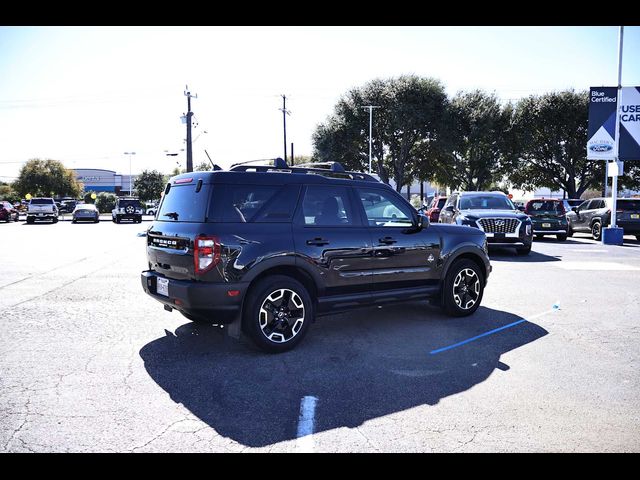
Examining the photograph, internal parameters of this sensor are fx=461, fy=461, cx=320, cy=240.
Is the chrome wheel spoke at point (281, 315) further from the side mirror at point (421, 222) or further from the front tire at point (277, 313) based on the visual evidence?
the side mirror at point (421, 222)

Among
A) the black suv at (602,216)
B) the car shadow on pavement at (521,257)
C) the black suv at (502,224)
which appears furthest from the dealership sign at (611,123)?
the black suv at (502,224)

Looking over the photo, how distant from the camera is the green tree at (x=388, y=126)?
37375 mm

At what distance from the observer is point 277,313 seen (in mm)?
4742

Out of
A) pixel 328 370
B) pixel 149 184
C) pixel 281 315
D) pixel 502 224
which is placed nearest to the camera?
pixel 328 370

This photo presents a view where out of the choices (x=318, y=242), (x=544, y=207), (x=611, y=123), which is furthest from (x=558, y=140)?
(x=318, y=242)

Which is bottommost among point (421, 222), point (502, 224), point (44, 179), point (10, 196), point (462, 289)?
point (462, 289)

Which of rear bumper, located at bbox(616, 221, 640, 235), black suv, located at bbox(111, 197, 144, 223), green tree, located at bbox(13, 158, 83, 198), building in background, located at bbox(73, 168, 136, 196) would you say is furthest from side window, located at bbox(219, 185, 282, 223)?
building in background, located at bbox(73, 168, 136, 196)

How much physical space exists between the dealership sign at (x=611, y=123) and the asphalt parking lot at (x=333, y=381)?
13106 millimetres

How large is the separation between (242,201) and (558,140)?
40.6 meters

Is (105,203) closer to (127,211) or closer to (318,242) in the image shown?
(127,211)

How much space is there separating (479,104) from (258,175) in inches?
1485

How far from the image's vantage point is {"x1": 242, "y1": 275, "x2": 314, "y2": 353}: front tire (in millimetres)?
4578
